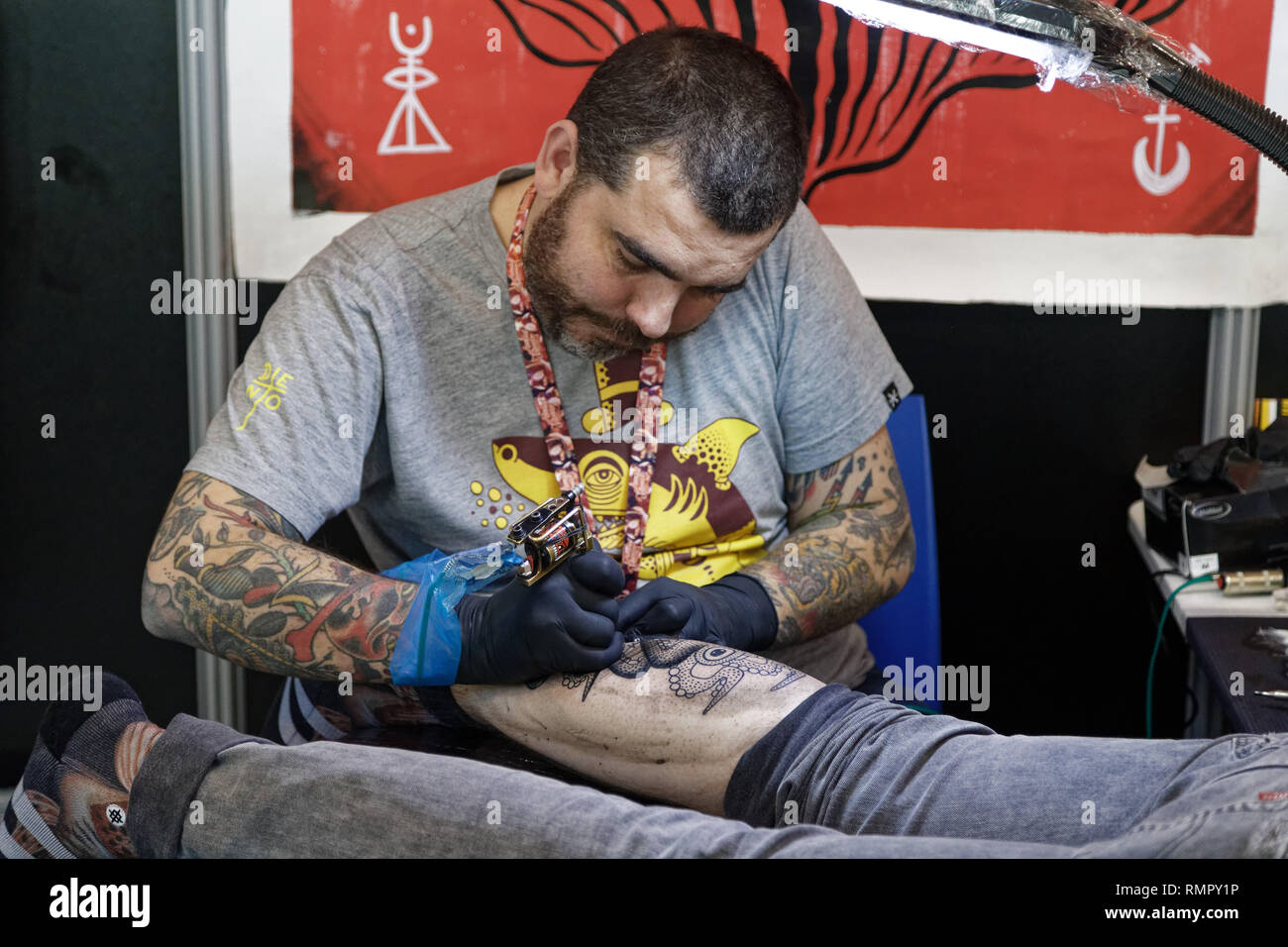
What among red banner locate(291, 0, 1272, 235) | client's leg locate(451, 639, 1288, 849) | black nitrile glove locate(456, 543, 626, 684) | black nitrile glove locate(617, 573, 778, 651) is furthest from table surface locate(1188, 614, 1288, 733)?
red banner locate(291, 0, 1272, 235)

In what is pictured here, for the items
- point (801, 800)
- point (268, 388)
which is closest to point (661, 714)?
point (801, 800)

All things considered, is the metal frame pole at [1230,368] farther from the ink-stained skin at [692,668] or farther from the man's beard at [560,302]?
the ink-stained skin at [692,668]

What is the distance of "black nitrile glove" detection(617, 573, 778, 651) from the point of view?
126 centimetres

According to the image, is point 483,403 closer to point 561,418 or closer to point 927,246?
point 561,418

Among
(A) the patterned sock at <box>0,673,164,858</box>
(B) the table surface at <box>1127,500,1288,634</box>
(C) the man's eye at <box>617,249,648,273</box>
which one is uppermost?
(C) the man's eye at <box>617,249,648,273</box>

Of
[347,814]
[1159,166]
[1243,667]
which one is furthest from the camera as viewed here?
A: [1159,166]

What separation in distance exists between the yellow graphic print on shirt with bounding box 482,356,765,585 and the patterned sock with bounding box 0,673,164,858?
1.71 feet

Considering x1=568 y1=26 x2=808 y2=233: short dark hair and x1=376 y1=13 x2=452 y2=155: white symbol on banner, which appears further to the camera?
x1=376 y1=13 x2=452 y2=155: white symbol on banner

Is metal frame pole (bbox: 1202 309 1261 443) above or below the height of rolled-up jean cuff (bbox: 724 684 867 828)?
above

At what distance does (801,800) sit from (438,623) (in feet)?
1.42

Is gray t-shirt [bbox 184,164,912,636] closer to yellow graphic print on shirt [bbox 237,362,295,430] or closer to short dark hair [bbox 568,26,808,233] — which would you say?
yellow graphic print on shirt [bbox 237,362,295,430]

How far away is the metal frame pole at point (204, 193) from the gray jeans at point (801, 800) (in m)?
1.08

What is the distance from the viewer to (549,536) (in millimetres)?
1118
